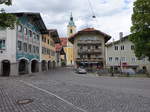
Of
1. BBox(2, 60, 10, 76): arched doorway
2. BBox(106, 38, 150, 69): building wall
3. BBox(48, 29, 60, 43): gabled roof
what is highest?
BBox(48, 29, 60, 43): gabled roof

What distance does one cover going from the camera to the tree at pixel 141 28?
30.5m

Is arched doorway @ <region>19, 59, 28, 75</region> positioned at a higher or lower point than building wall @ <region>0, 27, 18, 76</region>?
lower

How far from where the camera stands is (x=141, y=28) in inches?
1234

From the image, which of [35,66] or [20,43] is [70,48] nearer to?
[35,66]

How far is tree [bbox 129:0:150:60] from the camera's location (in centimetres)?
3053

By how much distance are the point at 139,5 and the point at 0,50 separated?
23.9 meters

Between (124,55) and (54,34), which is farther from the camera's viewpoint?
(54,34)

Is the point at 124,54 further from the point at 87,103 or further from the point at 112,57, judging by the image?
the point at 87,103

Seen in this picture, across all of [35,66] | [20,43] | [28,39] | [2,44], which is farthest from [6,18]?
[35,66]

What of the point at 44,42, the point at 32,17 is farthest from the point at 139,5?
the point at 44,42

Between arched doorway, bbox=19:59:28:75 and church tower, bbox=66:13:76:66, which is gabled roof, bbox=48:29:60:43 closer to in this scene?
arched doorway, bbox=19:59:28:75

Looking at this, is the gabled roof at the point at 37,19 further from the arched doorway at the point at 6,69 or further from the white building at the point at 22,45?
the arched doorway at the point at 6,69

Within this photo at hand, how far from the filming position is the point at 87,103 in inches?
401

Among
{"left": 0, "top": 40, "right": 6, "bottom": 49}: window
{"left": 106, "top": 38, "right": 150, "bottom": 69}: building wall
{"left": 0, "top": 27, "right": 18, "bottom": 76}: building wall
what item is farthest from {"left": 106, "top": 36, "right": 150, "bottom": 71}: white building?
{"left": 0, "top": 40, "right": 6, "bottom": 49}: window
